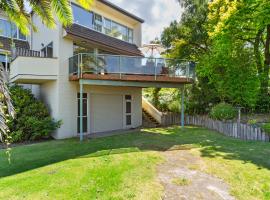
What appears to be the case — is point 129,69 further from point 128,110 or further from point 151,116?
point 151,116

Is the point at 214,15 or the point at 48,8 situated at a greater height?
the point at 214,15

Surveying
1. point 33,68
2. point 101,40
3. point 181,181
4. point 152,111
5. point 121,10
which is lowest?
point 181,181

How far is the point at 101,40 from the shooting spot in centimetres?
1667

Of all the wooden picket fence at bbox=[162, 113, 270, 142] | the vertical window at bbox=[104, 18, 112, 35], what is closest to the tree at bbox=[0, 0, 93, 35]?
the wooden picket fence at bbox=[162, 113, 270, 142]

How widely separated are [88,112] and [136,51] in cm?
673

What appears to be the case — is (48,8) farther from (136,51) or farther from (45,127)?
(136,51)

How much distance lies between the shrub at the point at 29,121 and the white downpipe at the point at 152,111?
8.64 metres

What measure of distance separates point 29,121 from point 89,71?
4.29 m

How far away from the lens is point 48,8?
5688mm

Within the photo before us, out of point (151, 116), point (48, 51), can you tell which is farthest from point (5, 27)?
point (151, 116)

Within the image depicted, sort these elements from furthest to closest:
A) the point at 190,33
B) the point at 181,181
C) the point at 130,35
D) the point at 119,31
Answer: the point at 190,33, the point at 130,35, the point at 119,31, the point at 181,181

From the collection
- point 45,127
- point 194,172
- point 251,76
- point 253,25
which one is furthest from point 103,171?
point 253,25

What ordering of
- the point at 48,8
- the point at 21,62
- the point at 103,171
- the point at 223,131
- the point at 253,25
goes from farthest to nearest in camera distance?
the point at 253,25
the point at 223,131
the point at 21,62
the point at 103,171
the point at 48,8

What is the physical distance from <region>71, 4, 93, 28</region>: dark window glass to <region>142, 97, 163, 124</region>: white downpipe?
857 cm
